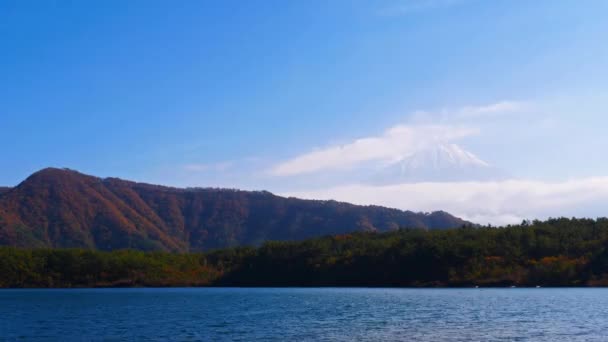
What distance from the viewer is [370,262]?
496 ft

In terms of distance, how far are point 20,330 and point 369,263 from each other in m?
102

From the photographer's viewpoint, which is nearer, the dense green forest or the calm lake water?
the calm lake water

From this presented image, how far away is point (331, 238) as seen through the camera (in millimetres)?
171250

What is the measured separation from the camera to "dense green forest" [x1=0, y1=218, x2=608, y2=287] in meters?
131

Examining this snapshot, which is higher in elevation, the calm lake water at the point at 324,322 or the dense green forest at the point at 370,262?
the dense green forest at the point at 370,262

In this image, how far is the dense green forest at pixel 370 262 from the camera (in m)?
131

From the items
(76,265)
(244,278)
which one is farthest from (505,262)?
(76,265)

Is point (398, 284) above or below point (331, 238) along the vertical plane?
below

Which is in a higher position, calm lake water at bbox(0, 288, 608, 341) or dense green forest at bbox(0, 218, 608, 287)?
dense green forest at bbox(0, 218, 608, 287)

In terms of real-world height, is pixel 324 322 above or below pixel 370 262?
below

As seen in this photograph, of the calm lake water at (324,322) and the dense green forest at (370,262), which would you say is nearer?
the calm lake water at (324,322)

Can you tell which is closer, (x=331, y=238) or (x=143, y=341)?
(x=143, y=341)

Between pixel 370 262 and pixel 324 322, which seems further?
pixel 370 262

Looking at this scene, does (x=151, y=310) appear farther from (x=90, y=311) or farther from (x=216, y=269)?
(x=216, y=269)
